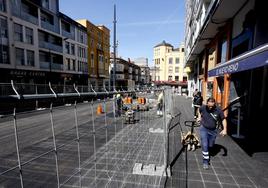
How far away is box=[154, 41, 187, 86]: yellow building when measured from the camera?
192 ft

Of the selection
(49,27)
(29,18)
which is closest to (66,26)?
(49,27)

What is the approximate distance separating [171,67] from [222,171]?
2278 inches

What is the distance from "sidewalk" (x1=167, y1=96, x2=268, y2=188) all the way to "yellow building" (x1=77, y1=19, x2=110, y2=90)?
116 ft

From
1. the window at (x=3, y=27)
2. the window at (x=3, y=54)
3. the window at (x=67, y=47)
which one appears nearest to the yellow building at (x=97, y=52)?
the window at (x=67, y=47)

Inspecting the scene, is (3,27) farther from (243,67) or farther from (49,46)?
(243,67)

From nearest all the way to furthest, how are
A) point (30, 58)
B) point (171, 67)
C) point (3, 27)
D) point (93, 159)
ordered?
point (93, 159), point (3, 27), point (30, 58), point (171, 67)

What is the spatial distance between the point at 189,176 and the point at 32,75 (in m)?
23.7

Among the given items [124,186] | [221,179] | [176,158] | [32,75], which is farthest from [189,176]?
[32,75]

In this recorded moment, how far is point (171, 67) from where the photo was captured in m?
A: 60.2

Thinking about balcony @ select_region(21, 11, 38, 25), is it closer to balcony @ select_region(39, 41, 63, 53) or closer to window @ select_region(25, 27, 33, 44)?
window @ select_region(25, 27, 33, 44)

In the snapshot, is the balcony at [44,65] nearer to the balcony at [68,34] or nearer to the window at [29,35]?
the window at [29,35]

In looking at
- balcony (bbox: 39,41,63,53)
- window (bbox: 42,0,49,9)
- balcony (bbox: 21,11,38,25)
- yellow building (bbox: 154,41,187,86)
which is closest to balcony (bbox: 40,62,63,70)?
balcony (bbox: 39,41,63,53)

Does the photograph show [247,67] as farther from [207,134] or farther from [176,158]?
[176,158]

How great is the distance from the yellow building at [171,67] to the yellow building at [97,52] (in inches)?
837
